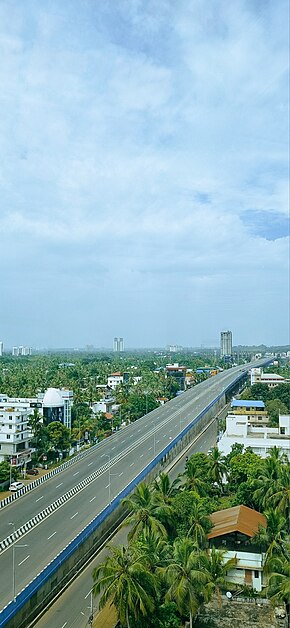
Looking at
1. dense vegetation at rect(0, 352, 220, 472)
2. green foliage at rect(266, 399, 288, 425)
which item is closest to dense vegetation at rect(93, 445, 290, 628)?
dense vegetation at rect(0, 352, 220, 472)

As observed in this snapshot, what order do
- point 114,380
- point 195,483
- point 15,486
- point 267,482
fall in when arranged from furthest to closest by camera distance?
point 114,380 → point 15,486 → point 195,483 → point 267,482

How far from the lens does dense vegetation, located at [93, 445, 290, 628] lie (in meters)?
18.7

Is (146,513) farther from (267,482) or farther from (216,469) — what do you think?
(216,469)

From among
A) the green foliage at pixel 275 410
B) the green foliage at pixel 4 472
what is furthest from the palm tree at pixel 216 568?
the green foliage at pixel 275 410

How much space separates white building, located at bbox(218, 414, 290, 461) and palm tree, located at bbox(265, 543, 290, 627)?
76.8 feet

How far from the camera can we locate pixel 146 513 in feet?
85.5

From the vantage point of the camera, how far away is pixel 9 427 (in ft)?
160

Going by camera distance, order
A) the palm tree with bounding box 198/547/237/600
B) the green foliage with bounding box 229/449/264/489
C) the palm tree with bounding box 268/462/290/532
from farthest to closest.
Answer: the green foliage with bounding box 229/449/264/489, the palm tree with bounding box 268/462/290/532, the palm tree with bounding box 198/547/237/600

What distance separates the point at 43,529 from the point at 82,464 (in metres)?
16.0

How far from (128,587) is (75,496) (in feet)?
59.1

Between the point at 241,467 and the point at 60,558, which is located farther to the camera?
the point at 241,467

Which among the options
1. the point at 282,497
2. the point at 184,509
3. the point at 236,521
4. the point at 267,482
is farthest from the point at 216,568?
the point at 267,482

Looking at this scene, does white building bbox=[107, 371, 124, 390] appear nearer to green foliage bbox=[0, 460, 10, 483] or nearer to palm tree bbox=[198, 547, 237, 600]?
green foliage bbox=[0, 460, 10, 483]

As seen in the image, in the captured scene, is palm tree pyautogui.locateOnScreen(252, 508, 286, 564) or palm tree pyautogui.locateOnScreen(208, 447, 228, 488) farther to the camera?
palm tree pyautogui.locateOnScreen(208, 447, 228, 488)
